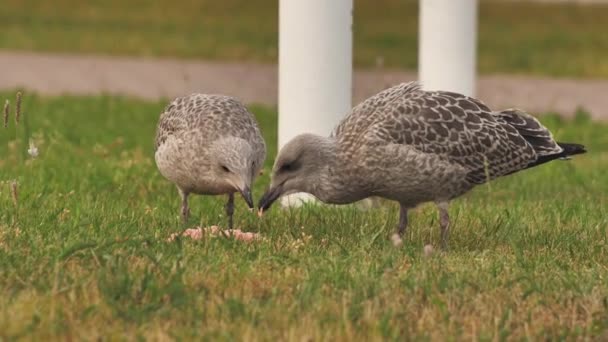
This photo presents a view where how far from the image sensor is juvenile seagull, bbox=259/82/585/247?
273 inches

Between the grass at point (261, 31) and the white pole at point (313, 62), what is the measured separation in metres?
7.72

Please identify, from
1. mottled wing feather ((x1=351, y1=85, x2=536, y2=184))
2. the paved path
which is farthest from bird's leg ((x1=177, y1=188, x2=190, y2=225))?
the paved path

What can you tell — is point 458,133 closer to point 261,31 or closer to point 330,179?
point 330,179

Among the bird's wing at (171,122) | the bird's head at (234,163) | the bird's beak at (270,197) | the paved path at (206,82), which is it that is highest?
the bird's wing at (171,122)

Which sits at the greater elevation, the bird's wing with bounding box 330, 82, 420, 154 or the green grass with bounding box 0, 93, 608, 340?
the bird's wing with bounding box 330, 82, 420, 154

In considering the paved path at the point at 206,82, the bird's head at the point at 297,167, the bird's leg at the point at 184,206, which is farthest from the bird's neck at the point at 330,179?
the paved path at the point at 206,82

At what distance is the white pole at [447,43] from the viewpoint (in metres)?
10.1

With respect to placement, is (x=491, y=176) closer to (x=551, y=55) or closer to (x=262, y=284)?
(x=262, y=284)

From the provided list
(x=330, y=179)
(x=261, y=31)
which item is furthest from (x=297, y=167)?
(x=261, y=31)

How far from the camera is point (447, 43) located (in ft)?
33.4

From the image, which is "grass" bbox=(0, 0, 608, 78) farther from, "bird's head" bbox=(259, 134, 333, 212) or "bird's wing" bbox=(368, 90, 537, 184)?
"bird's head" bbox=(259, 134, 333, 212)

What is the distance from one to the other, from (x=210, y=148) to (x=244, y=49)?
1036cm

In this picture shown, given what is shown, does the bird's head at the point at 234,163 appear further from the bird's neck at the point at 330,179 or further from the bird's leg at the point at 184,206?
the bird's leg at the point at 184,206

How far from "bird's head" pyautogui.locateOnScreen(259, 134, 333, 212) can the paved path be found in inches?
293
